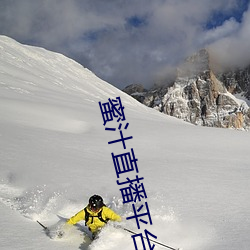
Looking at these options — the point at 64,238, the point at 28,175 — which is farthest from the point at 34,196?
the point at 64,238

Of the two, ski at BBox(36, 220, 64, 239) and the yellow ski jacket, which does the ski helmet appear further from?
ski at BBox(36, 220, 64, 239)

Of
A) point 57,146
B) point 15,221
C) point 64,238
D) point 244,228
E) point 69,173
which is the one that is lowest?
point 244,228

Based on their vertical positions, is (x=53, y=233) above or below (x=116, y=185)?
below

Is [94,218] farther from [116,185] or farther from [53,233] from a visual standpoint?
[116,185]

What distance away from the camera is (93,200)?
18.9ft

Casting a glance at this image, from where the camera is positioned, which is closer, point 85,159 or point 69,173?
point 69,173

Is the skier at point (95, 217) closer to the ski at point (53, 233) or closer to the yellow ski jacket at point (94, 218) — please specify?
the yellow ski jacket at point (94, 218)

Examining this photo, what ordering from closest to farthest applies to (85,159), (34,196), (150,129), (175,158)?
(34,196) < (85,159) < (175,158) < (150,129)

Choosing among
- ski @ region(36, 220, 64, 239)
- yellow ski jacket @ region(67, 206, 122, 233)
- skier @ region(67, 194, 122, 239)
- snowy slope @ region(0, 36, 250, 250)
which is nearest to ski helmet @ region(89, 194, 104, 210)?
skier @ region(67, 194, 122, 239)

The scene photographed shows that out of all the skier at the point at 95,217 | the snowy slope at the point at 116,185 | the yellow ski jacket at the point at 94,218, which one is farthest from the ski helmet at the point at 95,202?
the snowy slope at the point at 116,185

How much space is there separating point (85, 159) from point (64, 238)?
15.7ft

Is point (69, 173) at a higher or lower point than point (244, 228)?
higher

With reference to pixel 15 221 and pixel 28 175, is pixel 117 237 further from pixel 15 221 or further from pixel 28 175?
pixel 28 175

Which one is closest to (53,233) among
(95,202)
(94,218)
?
(94,218)
